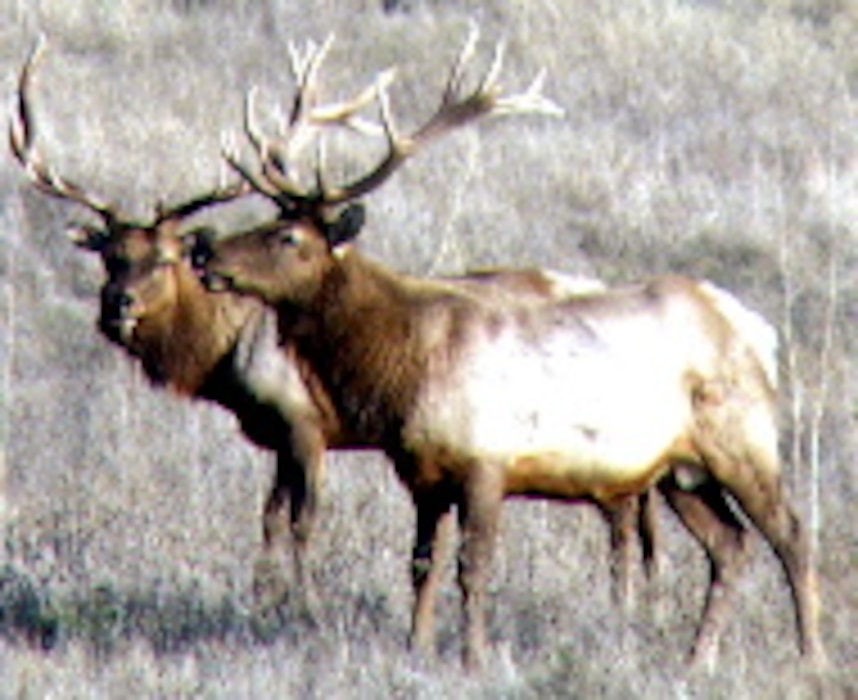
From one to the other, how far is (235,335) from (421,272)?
164 inches

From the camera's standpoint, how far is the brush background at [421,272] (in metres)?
9.01

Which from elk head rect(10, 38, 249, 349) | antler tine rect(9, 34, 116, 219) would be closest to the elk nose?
elk head rect(10, 38, 249, 349)

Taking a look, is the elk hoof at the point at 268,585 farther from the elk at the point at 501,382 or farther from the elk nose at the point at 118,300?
the elk nose at the point at 118,300

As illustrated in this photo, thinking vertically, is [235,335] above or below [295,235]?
below

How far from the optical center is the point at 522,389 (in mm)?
9539

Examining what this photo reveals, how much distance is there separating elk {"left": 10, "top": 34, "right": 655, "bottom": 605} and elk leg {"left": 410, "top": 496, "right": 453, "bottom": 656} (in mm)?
686

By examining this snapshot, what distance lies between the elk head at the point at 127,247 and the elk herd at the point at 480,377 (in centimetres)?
1

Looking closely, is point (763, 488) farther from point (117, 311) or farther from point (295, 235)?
point (117, 311)

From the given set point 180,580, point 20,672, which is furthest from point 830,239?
point 20,672

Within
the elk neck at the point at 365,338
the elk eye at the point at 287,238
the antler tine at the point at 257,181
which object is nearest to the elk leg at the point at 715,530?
the elk neck at the point at 365,338

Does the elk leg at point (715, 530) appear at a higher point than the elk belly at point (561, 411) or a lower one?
lower

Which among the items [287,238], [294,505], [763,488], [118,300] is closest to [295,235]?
[287,238]

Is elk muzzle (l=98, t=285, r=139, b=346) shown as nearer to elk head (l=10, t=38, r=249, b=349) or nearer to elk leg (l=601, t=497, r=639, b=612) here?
elk head (l=10, t=38, r=249, b=349)

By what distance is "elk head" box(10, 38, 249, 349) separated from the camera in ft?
34.9
